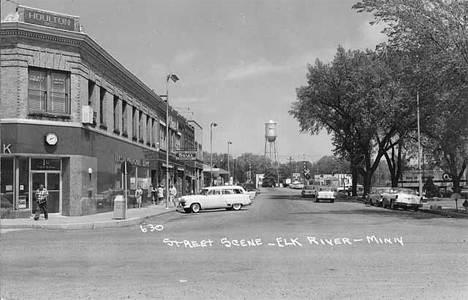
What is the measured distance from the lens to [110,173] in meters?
34.3

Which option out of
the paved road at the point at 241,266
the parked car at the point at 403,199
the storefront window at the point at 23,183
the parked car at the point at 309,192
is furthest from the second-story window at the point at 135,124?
the parked car at the point at 309,192

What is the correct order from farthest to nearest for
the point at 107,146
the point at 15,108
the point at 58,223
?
the point at 107,146
the point at 15,108
the point at 58,223

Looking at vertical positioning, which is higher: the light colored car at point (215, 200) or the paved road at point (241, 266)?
the light colored car at point (215, 200)

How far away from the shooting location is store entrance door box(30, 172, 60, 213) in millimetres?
27666

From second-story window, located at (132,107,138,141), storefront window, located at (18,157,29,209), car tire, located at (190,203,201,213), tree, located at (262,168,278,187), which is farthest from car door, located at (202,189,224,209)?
tree, located at (262,168,278,187)

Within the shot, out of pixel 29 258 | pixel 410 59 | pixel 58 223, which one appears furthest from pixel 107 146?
pixel 29 258

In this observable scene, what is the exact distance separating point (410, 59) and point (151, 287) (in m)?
23.7

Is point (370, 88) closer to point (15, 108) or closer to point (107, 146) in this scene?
point (107, 146)

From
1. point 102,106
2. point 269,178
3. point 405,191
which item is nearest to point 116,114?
point 102,106

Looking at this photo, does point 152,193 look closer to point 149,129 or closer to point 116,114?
point 149,129

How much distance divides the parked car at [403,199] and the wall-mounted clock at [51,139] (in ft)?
68.1

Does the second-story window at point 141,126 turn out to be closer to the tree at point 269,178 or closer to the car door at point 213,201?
the car door at point 213,201

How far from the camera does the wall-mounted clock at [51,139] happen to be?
90.0 ft

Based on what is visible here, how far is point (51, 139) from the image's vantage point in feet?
90.4
